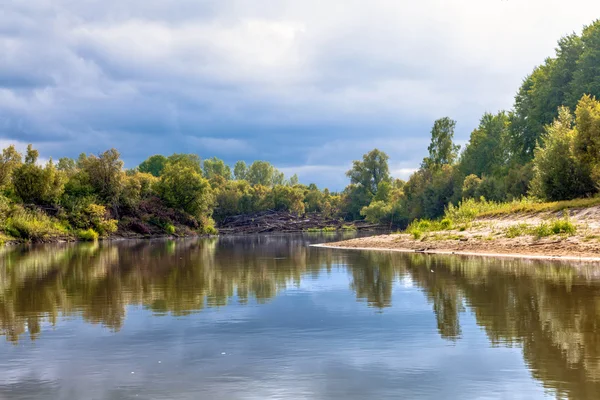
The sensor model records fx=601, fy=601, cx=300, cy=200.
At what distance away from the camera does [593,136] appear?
41906mm

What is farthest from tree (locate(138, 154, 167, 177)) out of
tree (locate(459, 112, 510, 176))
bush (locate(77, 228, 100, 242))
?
tree (locate(459, 112, 510, 176))

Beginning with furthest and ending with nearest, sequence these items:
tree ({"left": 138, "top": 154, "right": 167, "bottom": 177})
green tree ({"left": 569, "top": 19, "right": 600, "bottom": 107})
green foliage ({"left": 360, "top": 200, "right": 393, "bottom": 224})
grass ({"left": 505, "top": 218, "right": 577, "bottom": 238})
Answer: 1. tree ({"left": 138, "top": 154, "right": 167, "bottom": 177})
2. green foliage ({"left": 360, "top": 200, "right": 393, "bottom": 224})
3. green tree ({"left": 569, "top": 19, "right": 600, "bottom": 107})
4. grass ({"left": 505, "top": 218, "right": 577, "bottom": 238})

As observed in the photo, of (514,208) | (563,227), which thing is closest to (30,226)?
(514,208)

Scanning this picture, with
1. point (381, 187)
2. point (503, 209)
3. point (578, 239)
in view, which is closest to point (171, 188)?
point (381, 187)

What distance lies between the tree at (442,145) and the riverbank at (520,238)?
6913 cm

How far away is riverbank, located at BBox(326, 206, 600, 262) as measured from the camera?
27.9 meters

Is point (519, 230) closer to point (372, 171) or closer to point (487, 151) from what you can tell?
point (487, 151)

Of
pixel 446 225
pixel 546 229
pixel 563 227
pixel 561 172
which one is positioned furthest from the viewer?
pixel 561 172

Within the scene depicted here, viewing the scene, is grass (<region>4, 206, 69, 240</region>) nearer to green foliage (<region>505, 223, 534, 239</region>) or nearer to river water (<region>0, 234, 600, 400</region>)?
river water (<region>0, 234, 600, 400</region>)

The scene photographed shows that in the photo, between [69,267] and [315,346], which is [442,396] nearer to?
[315,346]

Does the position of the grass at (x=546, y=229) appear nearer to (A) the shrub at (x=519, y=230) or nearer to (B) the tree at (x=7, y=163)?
(A) the shrub at (x=519, y=230)

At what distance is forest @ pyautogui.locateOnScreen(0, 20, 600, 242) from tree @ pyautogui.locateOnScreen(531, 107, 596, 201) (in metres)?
0.08

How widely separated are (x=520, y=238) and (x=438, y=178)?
70749mm

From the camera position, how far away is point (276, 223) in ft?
401
